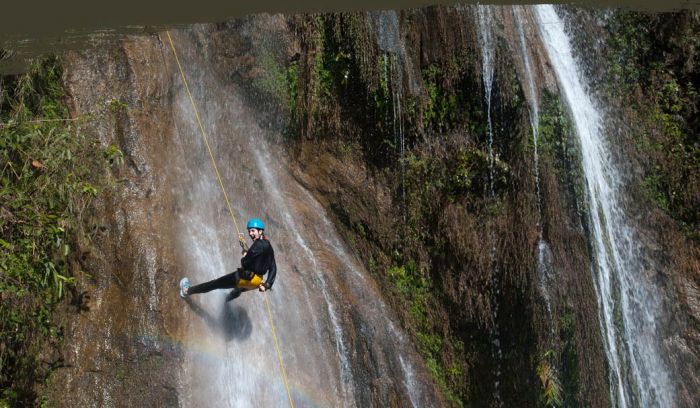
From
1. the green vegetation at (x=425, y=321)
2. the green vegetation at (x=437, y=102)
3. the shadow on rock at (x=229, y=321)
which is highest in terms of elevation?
the green vegetation at (x=437, y=102)

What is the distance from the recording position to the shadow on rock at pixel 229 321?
9511 millimetres

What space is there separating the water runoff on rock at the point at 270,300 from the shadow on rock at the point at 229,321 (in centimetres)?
1

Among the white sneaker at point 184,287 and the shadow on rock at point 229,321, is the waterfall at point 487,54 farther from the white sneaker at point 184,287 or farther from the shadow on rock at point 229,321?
the white sneaker at point 184,287

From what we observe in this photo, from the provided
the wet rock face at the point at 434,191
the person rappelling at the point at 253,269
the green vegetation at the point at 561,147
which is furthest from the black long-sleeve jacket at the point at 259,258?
the green vegetation at the point at 561,147

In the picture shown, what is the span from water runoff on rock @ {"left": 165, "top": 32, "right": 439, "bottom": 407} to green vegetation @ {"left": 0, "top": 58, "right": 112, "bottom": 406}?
49.0 inches

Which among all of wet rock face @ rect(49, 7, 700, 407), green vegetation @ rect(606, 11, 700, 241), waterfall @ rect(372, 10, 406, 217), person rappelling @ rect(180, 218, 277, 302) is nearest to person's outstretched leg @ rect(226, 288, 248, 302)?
person rappelling @ rect(180, 218, 277, 302)

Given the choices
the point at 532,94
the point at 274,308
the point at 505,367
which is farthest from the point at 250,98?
the point at 505,367

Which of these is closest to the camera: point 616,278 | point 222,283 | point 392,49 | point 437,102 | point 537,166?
point 222,283

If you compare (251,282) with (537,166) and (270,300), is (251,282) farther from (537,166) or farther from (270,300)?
(537,166)

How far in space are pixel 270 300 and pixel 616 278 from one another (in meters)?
5.02

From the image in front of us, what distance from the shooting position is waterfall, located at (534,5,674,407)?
11523 mm

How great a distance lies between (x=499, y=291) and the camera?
11711mm

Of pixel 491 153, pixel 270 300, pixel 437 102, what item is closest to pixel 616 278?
pixel 491 153

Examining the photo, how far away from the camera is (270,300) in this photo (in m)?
10.4
